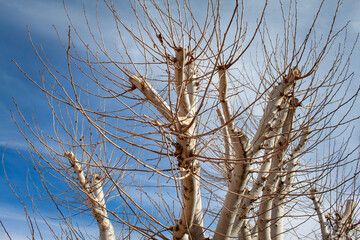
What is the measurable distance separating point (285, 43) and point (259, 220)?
80.3 inches

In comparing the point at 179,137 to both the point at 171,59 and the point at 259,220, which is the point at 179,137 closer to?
the point at 171,59

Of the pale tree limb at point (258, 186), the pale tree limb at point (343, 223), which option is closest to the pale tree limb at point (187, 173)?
the pale tree limb at point (258, 186)

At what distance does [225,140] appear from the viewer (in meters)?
3.03

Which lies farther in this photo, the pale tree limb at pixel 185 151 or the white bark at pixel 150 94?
the white bark at pixel 150 94

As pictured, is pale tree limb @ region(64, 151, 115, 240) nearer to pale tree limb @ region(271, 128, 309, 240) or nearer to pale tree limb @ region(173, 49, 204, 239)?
pale tree limb @ region(173, 49, 204, 239)

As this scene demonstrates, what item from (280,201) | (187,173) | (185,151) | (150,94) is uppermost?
(150,94)

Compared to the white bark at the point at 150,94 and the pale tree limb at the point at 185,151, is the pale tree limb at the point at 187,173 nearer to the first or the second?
the pale tree limb at the point at 185,151

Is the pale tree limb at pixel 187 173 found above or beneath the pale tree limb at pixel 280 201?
beneath

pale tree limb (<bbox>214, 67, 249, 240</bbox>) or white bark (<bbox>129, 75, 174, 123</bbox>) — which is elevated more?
white bark (<bbox>129, 75, 174, 123</bbox>)

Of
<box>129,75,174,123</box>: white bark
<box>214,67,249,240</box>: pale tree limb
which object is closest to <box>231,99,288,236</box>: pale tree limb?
<box>214,67,249,240</box>: pale tree limb

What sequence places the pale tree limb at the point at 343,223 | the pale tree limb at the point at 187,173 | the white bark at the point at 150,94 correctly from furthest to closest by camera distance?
1. the pale tree limb at the point at 343,223
2. the white bark at the point at 150,94
3. the pale tree limb at the point at 187,173

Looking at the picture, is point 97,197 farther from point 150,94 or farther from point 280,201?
point 280,201

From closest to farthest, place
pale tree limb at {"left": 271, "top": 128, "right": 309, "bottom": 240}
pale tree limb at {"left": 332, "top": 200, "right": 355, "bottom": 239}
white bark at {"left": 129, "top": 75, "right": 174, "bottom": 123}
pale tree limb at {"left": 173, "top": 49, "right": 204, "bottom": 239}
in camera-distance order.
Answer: pale tree limb at {"left": 173, "top": 49, "right": 204, "bottom": 239}
white bark at {"left": 129, "top": 75, "right": 174, "bottom": 123}
pale tree limb at {"left": 271, "top": 128, "right": 309, "bottom": 240}
pale tree limb at {"left": 332, "top": 200, "right": 355, "bottom": 239}

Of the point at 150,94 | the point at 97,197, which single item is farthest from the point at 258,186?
the point at 97,197
